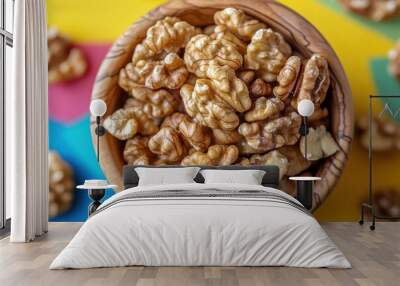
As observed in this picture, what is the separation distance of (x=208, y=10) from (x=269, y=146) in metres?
1.59

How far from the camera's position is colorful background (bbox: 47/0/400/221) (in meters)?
6.54

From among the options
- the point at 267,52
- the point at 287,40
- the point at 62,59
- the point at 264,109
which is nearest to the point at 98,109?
the point at 62,59

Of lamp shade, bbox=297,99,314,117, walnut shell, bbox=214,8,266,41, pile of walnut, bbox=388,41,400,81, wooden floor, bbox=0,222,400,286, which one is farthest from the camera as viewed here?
pile of walnut, bbox=388,41,400,81

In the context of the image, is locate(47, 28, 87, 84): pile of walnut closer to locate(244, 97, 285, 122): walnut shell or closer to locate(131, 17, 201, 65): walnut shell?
locate(131, 17, 201, 65): walnut shell

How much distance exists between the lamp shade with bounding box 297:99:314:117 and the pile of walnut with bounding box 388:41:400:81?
122 cm

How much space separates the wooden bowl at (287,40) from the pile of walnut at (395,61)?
82 centimetres

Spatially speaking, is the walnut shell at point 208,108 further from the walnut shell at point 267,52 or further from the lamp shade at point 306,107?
the lamp shade at point 306,107

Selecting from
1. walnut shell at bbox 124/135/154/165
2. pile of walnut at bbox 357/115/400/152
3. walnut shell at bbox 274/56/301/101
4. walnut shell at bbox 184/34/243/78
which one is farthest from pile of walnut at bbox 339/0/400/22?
walnut shell at bbox 124/135/154/165

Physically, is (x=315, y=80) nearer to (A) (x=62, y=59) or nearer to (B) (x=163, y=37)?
(B) (x=163, y=37)

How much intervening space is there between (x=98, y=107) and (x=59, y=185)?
112 cm

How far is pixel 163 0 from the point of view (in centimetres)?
663

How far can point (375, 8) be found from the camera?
6422mm

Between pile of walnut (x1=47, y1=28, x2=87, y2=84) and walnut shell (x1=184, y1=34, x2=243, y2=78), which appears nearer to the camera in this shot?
walnut shell (x1=184, y1=34, x2=243, y2=78)

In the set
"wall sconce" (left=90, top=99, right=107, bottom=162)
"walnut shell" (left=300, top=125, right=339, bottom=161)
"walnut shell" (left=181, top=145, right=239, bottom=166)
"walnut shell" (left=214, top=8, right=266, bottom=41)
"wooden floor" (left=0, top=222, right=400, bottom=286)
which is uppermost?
"walnut shell" (left=214, top=8, right=266, bottom=41)
